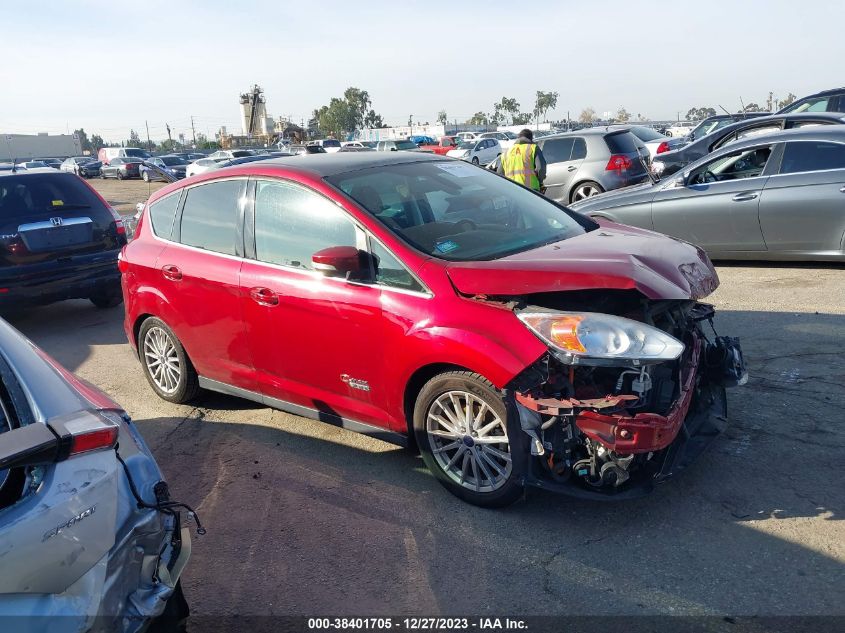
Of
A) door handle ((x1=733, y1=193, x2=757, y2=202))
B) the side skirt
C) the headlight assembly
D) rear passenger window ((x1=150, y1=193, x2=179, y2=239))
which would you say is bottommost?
the side skirt


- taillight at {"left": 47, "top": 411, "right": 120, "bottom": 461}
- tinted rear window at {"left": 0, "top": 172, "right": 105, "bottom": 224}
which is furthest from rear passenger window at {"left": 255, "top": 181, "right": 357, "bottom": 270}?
tinted rear window at {"left": 0, "top": 172, "right": 105, "bottom": 224}

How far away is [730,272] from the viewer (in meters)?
8.04

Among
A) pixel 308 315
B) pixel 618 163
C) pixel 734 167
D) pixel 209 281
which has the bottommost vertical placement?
pixel 308 315

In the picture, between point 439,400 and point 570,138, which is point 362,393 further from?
point 570,138

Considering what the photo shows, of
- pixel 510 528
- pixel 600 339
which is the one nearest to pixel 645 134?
pixel 600 339

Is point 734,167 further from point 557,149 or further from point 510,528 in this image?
point 510,528

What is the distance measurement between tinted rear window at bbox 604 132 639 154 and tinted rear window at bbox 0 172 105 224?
7.92 meters

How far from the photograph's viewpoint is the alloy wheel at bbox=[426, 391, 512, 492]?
11.5ft

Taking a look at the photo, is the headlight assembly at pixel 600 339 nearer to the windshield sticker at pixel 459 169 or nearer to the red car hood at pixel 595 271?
the red car hood at pixel 595 271

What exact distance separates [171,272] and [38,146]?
293 feet

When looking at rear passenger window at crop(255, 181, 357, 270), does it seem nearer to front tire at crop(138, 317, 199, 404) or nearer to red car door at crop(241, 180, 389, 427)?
red car door at crop(241, 180, 389, 427)

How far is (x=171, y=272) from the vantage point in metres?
4.95

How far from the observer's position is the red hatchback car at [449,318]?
330 centimetres

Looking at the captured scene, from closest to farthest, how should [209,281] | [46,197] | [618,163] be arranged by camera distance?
[209,281]
[46,197]
[618,163]
